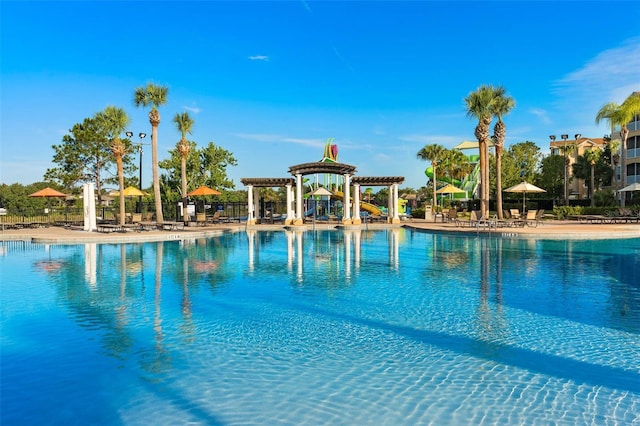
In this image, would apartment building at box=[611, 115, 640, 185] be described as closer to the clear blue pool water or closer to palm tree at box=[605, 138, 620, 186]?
palm tree at box=[605, 138, 620, 186]

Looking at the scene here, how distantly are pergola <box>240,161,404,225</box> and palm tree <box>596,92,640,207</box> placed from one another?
19.1 m

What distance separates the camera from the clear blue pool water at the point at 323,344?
4898 millimetres

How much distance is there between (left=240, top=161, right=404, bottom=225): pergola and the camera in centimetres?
3059

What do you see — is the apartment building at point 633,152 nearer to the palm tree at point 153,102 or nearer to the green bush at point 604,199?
the green bush at point 604,199

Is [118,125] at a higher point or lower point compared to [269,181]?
higher

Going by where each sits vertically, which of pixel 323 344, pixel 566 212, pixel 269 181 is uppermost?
pixel 269 181

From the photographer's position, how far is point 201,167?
45.3 metres

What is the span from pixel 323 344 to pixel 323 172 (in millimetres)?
25523

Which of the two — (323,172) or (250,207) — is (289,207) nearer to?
(250,207)

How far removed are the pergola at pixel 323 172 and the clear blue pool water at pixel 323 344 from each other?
17034 millimetres

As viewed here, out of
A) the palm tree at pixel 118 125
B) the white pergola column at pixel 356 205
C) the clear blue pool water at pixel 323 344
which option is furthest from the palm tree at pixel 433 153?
the clear blue pool water at pixel 323 344

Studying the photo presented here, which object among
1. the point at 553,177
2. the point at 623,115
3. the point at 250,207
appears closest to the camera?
the point at 250,207

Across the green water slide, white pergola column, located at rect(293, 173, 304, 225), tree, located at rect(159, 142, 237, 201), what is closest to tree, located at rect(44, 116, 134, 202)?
tree, located at rect(159, 142, 237, 201)

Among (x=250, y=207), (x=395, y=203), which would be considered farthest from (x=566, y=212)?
(x=250, y=207)
